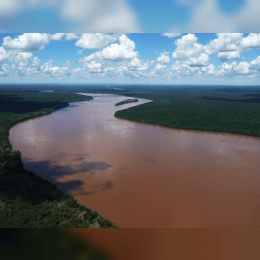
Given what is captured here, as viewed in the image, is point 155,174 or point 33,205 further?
point 155,174

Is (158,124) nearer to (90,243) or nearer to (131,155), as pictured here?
(131,155)

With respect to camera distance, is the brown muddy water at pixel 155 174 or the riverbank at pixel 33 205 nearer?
the riverbank at pixel 33 205

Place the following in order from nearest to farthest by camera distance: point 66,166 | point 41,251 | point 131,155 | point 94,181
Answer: point 41,251 → point 94,181 → point 66,166 → point 131,155

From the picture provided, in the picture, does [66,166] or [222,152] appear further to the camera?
[222,152]

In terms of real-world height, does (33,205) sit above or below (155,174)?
above

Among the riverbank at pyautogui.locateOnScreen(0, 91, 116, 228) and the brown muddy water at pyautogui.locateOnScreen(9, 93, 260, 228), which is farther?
the brown muddy water at pyautogui.locateOnScreen(9, 93, 260, 228)

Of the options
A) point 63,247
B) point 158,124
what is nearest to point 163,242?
point 63,247

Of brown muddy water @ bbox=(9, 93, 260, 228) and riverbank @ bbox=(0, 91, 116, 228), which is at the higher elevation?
riverbank @ bbox=(0, 91, 116, 228)

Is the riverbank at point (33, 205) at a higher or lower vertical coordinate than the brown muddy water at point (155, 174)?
higher
